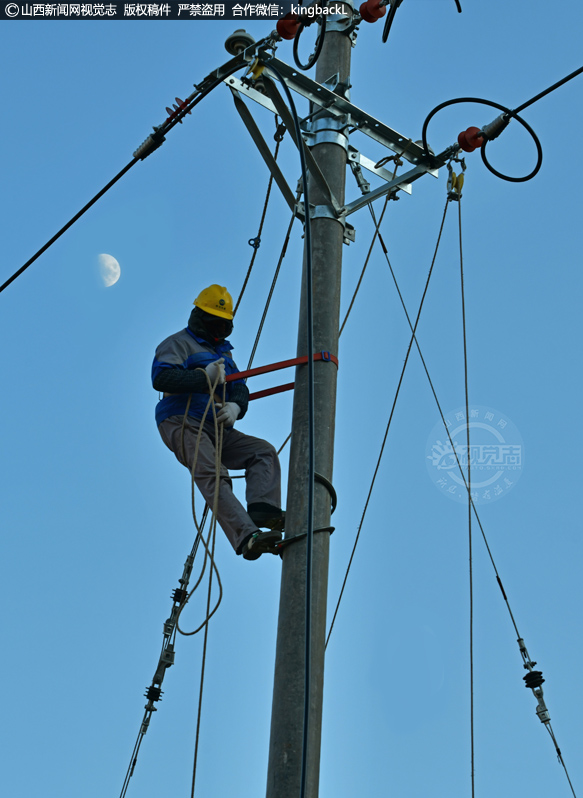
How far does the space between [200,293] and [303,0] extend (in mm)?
1653

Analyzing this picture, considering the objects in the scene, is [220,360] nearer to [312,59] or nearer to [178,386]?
[178,386]

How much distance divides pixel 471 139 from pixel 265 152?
1.10m

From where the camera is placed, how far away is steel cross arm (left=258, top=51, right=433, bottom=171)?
4832mm

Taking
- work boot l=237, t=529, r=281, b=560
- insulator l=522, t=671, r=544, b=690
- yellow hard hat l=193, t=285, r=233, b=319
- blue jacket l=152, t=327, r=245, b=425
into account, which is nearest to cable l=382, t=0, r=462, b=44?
yellow hard hat l=193, t=285, r=233, b=319

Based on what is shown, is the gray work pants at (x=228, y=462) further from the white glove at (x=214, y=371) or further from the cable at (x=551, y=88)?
the cable at (x=551, y=88)

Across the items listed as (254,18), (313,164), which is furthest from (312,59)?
(254,18)

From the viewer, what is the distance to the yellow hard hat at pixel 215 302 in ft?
17.8

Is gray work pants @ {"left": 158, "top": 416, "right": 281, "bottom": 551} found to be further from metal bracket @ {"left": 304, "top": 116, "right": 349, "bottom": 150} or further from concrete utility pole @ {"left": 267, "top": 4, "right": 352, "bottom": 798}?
metal bracket @ {"left": 304, "top": 116, "right": 349, "bottom": 150}

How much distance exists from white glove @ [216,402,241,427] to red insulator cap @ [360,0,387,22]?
7.23ft

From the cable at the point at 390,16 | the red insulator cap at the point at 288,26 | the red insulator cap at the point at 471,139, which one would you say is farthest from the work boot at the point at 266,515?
the cable at the point at 390,16

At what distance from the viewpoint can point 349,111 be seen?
16.6ft

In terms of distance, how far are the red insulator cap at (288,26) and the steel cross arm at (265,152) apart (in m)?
0.42

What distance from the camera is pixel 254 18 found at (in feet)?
24.8

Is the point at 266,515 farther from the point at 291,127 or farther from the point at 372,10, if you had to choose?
the point at 372,10
